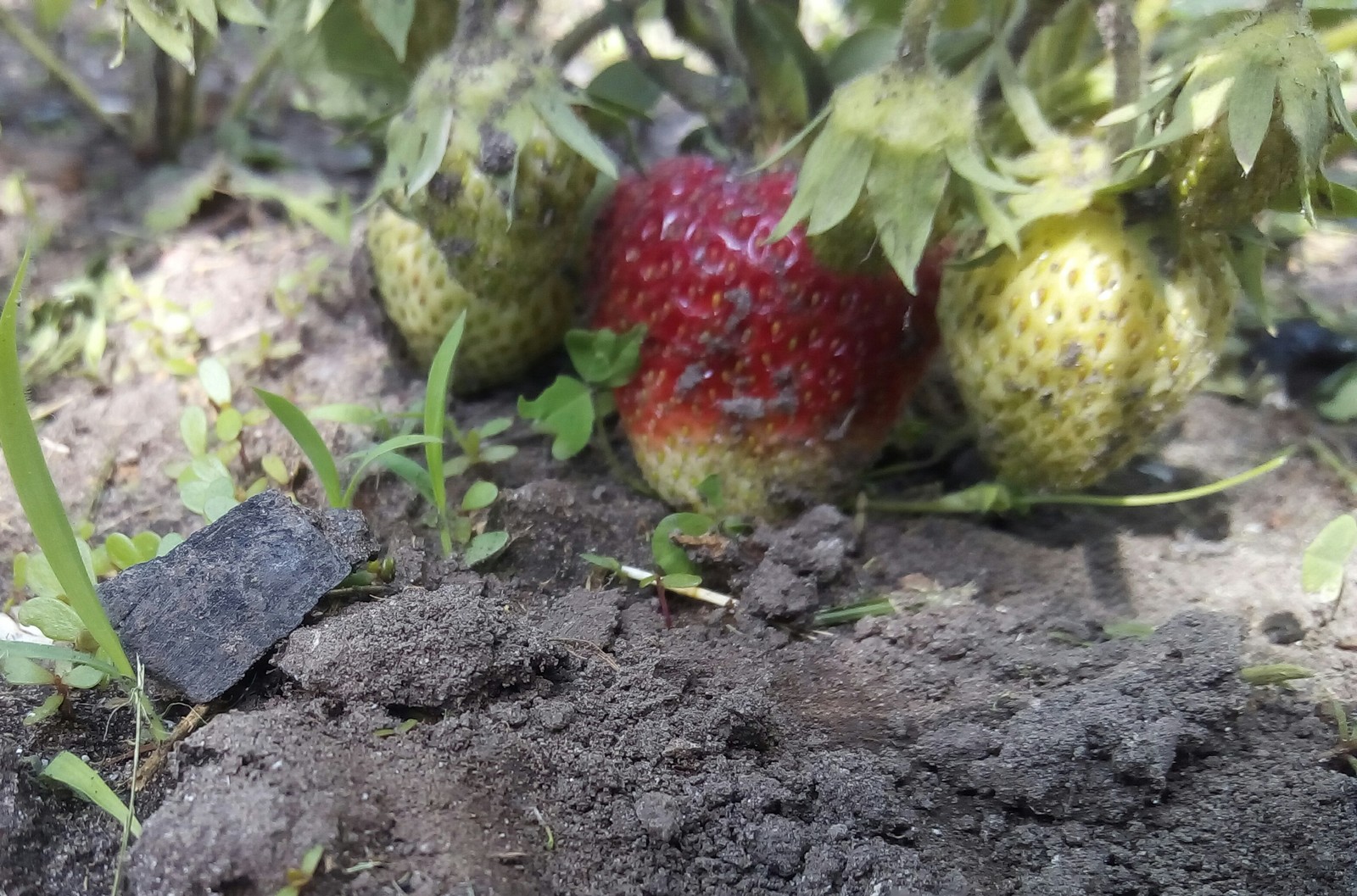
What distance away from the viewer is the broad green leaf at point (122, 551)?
1.21m

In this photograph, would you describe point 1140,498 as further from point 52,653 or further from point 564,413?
point 52,653

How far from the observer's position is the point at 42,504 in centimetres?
96

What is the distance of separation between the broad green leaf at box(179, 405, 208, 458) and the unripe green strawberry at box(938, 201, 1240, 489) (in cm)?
107

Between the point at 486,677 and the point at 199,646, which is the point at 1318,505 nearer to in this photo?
the point at 486,677

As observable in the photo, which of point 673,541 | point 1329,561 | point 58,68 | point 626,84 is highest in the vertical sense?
point 58,68

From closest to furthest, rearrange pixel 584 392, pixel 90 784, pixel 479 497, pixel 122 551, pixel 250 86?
pixel 90 784, pixel 122 551, pixel 479 497, pixel 584 392, pixel 250 86

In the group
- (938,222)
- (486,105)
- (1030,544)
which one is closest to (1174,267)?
(938,222)

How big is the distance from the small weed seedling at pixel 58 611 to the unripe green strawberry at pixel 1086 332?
1.06 m

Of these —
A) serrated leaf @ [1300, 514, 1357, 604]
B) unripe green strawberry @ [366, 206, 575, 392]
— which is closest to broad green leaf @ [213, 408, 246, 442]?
unripe green strawberry @ [366, 206, 575, 392]

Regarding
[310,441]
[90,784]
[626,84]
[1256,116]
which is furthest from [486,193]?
[1256,116]

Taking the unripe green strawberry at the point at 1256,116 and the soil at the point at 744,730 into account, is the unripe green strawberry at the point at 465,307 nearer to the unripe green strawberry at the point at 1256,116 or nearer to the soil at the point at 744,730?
the soil at the point at 744,730

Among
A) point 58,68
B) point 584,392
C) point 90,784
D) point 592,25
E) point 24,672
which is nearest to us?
point 90,784

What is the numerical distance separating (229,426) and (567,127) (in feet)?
2.15

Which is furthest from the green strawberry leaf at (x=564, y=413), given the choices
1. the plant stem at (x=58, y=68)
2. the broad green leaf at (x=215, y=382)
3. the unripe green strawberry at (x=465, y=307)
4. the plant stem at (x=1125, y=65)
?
the plant stem at (x=58, y=68)
